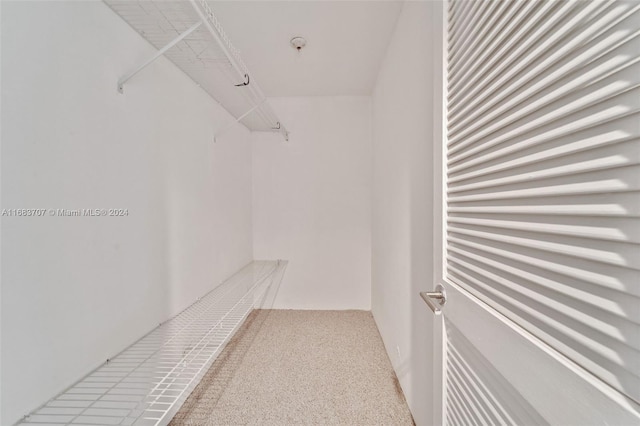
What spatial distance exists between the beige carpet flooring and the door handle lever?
37.6 inches

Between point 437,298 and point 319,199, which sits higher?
point 319,199

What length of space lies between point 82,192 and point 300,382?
1536 mm

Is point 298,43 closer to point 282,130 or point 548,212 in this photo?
point 282,130

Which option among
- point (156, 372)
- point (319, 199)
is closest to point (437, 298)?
point (156, 372)

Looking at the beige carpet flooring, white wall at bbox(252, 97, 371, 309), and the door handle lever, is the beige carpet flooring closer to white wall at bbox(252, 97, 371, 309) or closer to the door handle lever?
white wall at bbox(252, 97, 371, 309)

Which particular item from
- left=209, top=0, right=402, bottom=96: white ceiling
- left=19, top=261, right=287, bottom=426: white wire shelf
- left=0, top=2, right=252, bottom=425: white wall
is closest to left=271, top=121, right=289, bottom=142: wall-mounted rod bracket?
left=209, top=0, right=402, bottom=96: white ceiling

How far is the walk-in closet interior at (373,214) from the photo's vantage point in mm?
365

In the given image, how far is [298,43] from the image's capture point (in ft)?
5.40

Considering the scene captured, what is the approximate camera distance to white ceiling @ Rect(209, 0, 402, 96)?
53.4 inches

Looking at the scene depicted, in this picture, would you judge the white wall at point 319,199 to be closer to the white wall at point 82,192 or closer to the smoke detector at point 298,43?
the smoke detector at point 298,43

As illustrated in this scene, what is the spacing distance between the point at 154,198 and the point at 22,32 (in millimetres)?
731

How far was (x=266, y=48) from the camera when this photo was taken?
1709mm

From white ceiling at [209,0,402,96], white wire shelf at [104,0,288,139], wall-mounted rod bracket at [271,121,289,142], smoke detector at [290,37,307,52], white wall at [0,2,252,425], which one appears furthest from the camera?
wall-mounted rod bracket at [271,121,289,142]

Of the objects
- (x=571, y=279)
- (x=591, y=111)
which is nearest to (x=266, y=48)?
(x=591, y=111)
